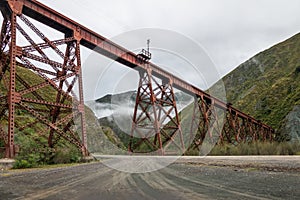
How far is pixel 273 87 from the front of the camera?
61906mm

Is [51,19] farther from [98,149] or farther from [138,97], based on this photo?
[98,149]

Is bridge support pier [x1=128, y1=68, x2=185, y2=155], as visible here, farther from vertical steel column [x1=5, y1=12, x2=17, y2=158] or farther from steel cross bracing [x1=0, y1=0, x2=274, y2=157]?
vertical steel column [x1=5, y1=12, x2=17, y2=158]

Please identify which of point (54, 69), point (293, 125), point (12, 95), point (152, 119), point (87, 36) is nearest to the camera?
point (12, 95)

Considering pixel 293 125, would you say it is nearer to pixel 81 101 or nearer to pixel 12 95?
pixel 81 101

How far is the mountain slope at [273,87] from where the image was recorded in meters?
47.2

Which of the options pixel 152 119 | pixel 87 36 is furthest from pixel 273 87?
pixel 87 36

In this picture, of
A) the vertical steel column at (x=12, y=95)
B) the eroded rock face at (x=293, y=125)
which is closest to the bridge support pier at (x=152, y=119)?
the vertical steel column at (x=12, y=95)

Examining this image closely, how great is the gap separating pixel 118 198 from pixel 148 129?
806 inches

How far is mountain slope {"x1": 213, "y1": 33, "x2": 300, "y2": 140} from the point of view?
4721 centimetres

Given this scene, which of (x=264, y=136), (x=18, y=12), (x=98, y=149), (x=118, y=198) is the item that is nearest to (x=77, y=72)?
(x=18, y=12)

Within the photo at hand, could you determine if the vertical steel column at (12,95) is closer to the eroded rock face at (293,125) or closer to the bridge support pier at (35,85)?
the bridge support pier at (35,85)

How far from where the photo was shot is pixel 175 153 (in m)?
24.8

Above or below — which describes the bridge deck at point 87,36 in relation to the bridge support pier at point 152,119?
above

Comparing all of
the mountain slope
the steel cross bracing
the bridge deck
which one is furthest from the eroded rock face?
the steel cross bracing
